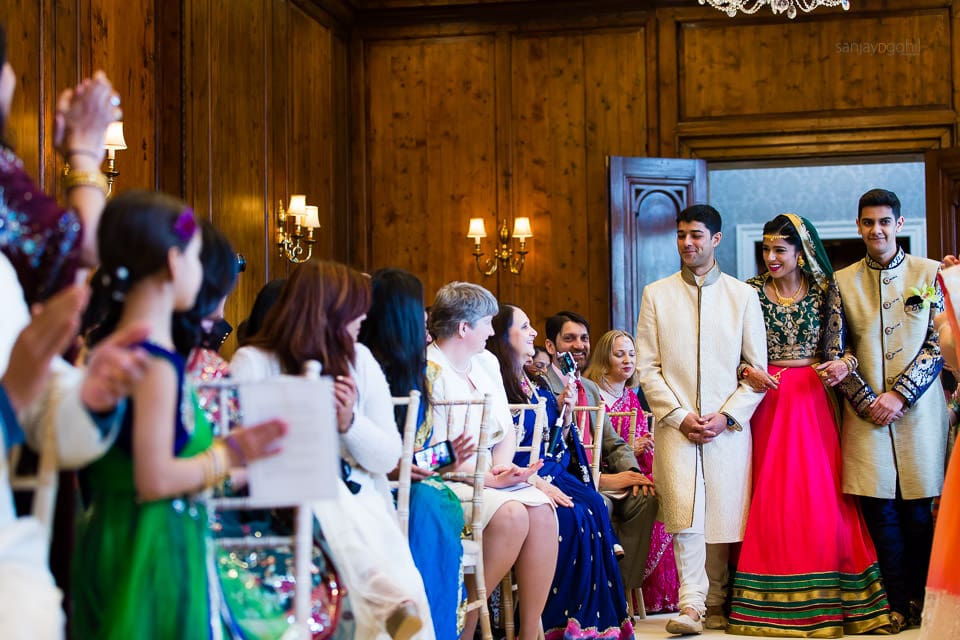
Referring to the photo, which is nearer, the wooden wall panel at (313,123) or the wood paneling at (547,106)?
the wooden wall panel at (313,123)

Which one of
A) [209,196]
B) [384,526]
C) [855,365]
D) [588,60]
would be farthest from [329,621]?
[588,60]

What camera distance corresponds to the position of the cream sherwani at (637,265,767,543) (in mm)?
4812

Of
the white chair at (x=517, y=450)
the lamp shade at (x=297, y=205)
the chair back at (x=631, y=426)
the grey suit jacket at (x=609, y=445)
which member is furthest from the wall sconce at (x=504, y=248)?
the white chair at (x=517, y=450)

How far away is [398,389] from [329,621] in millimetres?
1174

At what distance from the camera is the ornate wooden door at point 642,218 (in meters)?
8.30

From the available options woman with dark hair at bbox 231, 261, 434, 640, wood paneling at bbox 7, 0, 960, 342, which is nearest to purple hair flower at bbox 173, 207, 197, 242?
woman with dark hair at bbox 231, 261, 434, 640

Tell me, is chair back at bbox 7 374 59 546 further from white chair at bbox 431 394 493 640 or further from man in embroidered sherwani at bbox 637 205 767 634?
man in embroidered sherwani at bbox 637 205 767 634

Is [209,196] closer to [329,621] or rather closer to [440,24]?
[440,24]

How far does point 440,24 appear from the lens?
29.5 ft

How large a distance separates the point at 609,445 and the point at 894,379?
47.9 inches

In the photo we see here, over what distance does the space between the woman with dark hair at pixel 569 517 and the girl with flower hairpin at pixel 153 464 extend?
238 cm

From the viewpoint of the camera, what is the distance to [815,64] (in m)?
8.55

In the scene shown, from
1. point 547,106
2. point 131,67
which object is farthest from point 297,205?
point 547,106

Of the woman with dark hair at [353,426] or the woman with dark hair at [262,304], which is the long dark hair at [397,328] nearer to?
the woman with dark hair at [262,304]
